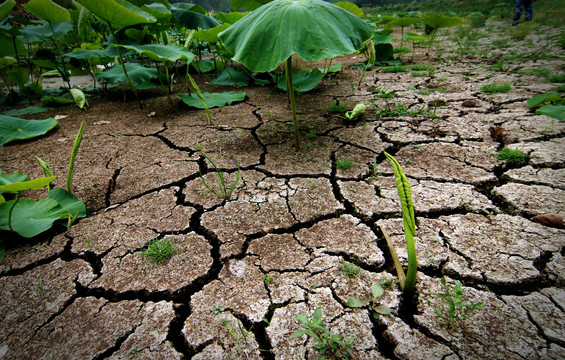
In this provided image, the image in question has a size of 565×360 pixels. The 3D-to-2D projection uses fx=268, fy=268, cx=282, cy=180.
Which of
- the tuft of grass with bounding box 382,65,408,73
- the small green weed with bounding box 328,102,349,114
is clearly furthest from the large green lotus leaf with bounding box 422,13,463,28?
the small green weed with bounding box 328,102,349,114

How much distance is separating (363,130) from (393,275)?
1.29m

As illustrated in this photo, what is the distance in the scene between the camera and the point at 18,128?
1.83m

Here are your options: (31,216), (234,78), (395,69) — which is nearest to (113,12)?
(234,78)

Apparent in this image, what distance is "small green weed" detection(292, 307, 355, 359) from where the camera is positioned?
752 millimetres

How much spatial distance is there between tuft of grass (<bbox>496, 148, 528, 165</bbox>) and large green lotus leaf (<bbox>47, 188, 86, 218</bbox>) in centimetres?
229

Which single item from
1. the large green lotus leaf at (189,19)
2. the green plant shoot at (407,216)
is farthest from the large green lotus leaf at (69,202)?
the large green lotus leaf at (189,19)

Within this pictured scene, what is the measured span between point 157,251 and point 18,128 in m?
1.62

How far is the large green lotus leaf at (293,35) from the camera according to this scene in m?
1.29

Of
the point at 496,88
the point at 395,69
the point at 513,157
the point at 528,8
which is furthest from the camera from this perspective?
the point at 528,8

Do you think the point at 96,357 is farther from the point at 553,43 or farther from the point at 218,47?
the point at 553,43

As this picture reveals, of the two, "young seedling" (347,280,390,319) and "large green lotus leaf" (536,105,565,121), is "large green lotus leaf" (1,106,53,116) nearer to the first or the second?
"young seedling" (347,280,390,319)

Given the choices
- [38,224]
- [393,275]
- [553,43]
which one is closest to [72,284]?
[38,224]

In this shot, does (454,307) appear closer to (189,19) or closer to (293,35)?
(293,35)

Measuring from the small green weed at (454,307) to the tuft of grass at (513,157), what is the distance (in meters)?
1.09
